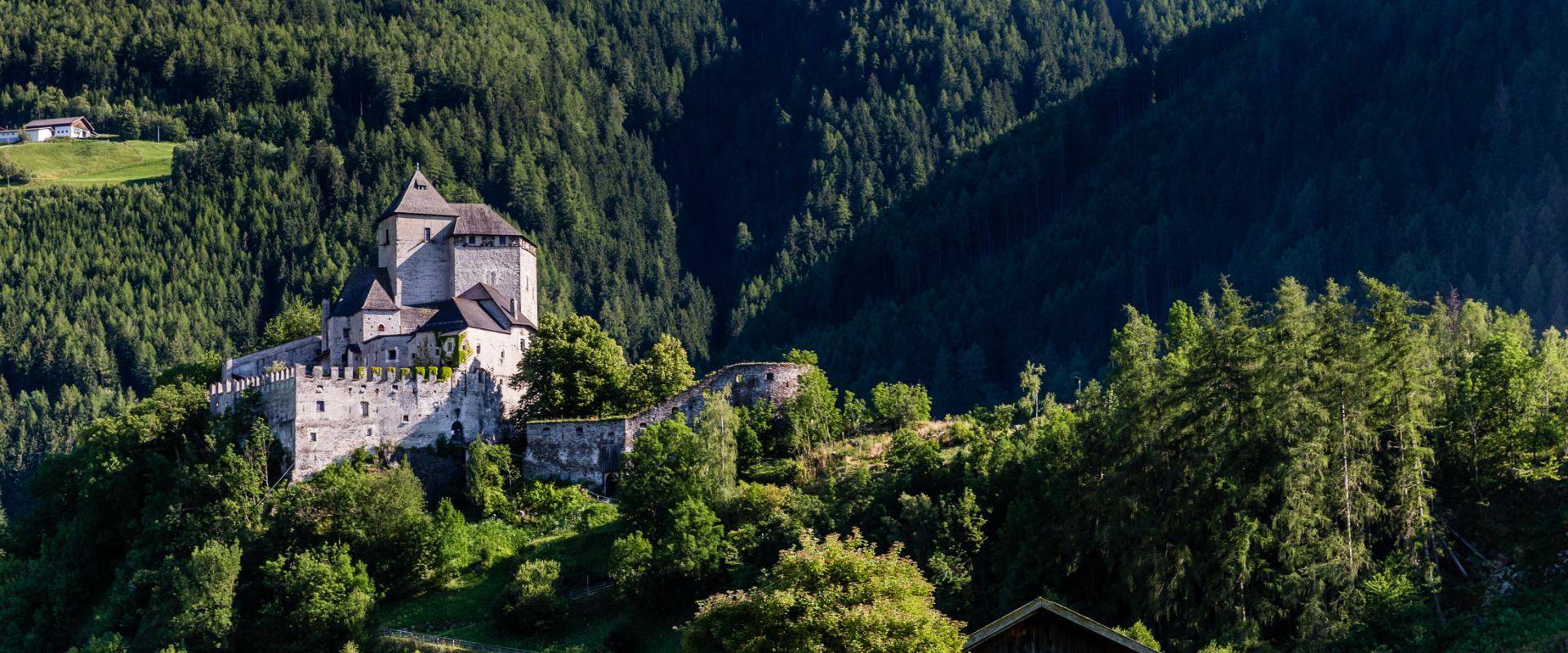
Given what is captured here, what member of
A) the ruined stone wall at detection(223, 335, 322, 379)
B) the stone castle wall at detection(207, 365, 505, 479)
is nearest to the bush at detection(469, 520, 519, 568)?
the stone castle wall at detection(207, 365, 505, 479)

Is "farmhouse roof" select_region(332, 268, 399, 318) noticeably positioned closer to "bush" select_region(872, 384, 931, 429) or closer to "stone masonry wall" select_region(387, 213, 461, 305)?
"stone masonry wall" select_region(387, 213, 461, 305)

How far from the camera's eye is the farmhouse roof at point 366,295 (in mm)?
82438

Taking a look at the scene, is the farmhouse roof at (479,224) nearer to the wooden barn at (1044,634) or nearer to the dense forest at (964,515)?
the dense forest at (964,515)

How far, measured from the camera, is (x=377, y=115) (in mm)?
190750

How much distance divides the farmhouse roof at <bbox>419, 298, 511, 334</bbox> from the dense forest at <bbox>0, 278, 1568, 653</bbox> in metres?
4.93

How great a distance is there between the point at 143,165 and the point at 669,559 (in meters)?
144

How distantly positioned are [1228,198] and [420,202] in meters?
74.3

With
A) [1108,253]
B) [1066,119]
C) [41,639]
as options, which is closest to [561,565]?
[41,639]

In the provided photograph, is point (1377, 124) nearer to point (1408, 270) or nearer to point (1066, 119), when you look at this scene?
point (1408, 270)

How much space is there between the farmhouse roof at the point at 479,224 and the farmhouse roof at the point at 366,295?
183 inches

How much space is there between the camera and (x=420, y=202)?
87.8 metres

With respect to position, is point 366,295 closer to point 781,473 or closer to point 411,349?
point 411,349

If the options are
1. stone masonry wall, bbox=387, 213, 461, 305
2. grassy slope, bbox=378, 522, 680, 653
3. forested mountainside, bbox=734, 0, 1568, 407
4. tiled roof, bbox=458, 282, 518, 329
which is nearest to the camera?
grassy slope, bbox=378, 522, 680, 653

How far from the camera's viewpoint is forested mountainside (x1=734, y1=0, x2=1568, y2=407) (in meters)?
Result: 117
